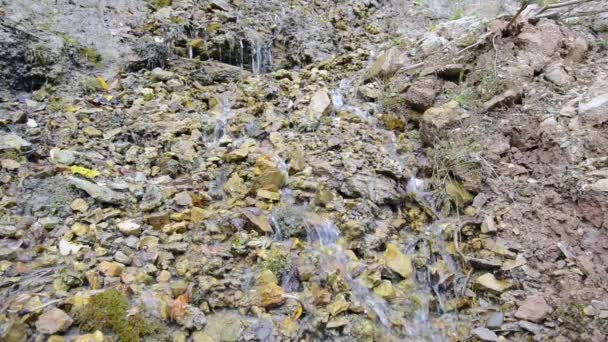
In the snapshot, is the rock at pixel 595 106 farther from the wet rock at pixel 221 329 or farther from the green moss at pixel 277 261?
the wet rock at pixel 221 329

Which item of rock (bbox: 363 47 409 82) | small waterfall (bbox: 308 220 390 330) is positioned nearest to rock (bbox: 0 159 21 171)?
small waterfall (bbox: 308 220 390 330)

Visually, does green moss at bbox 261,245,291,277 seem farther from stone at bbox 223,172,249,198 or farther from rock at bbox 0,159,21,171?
rock at bbox 0,159,21,171

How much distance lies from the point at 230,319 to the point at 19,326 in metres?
1.24

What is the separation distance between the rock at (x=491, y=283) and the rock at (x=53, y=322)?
9.67ft

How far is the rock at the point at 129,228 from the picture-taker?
10.5ft

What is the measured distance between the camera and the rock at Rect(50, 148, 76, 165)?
3805 millimetres

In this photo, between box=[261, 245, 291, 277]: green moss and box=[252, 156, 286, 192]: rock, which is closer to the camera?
box=[261, 245, 291, 277]: green moss

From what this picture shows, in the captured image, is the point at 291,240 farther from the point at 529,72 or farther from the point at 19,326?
the point at 529,72

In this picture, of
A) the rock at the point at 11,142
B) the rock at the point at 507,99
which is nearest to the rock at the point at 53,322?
the rock at the point at 11,142

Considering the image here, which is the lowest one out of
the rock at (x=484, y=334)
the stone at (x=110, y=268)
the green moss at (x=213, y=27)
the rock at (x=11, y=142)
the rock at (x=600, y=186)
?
the rock at (x=484, y=334)

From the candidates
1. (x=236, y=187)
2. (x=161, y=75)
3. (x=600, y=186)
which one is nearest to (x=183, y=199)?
(x=236, y=187)

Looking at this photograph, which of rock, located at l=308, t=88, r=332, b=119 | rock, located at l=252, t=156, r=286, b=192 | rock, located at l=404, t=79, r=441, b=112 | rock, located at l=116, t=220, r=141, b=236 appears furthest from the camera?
rock, located at l=308, t=88, r=332, b=119

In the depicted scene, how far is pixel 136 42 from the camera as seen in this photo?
5883 mm

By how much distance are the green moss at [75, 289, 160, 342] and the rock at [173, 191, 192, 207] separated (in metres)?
1.10
